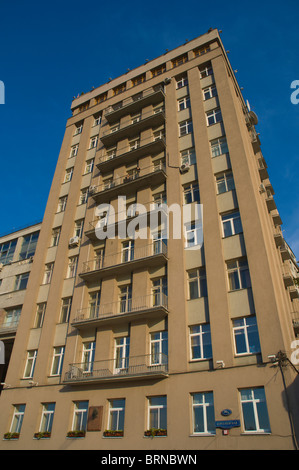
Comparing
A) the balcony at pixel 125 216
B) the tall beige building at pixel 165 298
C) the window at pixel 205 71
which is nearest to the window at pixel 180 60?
the tall beige building at pixel 165 298

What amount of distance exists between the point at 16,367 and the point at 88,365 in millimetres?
5404

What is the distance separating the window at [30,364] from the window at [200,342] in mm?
11004

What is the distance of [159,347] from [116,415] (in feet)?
13.3

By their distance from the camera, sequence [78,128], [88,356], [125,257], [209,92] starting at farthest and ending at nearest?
1. [78,128]
2. [209,92]
3. [125,257]
4. [88,356]

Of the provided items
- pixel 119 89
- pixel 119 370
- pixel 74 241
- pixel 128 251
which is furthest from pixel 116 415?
pixel 119 89

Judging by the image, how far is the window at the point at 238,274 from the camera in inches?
704

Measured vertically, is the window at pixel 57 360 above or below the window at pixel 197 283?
below

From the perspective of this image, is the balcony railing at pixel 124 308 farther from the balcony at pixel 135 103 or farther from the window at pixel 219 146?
the balcony at pixel 135 103

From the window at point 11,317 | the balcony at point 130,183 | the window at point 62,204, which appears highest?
the window at point 62,204

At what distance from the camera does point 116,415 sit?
17609 millimetres

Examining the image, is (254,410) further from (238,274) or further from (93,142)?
(93,142)

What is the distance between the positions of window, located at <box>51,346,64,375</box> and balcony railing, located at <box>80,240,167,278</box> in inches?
195

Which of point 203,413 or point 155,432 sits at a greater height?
point 203,413

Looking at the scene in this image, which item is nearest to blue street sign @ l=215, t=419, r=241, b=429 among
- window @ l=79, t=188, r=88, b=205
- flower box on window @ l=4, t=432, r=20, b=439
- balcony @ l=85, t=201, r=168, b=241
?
flower box on window @ l=4, t=432, r=20, b=439
